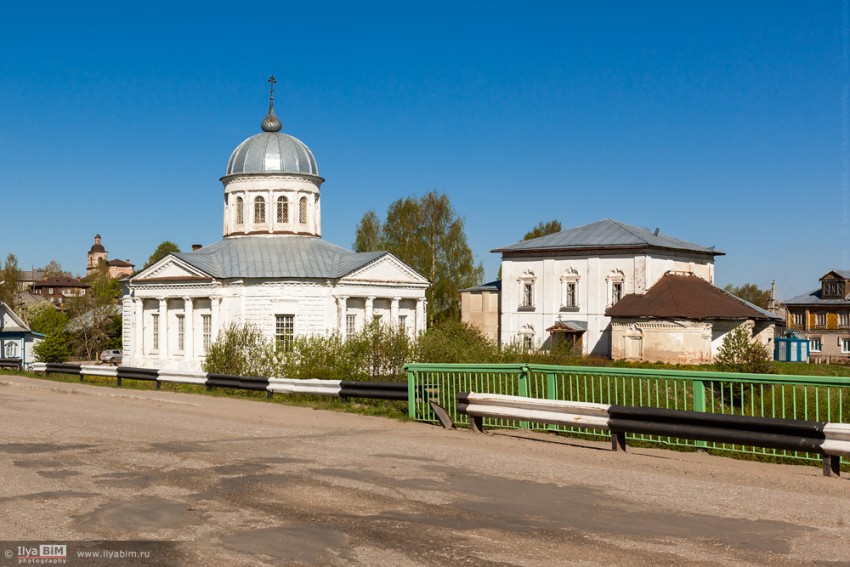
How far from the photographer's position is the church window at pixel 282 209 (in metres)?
47.5

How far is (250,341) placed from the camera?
2834 centimetres

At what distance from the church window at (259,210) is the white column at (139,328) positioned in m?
7.42

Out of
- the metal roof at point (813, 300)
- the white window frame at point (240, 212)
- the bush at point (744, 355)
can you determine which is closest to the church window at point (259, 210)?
the white window frame at point (240, 212)

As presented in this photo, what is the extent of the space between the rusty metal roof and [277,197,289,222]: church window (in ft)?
64.1

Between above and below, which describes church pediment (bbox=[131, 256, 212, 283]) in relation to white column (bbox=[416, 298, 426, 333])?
above

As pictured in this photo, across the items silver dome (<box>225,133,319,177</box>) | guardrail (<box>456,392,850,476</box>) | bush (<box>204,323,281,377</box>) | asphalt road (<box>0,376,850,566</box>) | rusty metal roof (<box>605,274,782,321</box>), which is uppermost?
silver dome (<box>225,133,319,177</box>)

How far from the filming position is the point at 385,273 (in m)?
45.2

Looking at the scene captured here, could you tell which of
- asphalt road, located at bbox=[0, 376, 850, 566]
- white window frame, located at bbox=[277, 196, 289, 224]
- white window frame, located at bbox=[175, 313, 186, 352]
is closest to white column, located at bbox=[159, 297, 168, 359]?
white window frame, located at bbox=[175, 313, 186, 352]

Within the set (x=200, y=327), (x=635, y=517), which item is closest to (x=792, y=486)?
(x=635, y=517)

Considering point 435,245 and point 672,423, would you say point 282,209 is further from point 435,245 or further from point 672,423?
point 672,423

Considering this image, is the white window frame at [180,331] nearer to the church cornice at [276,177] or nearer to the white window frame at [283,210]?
the white window frame at [283,210]

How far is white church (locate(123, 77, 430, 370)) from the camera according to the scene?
1705 inches

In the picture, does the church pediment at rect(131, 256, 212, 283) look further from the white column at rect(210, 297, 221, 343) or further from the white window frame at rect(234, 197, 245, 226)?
the white window frame at rect(234, 197, 245, 226)

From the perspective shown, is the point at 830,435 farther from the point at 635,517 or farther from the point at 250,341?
the point at 250,341
